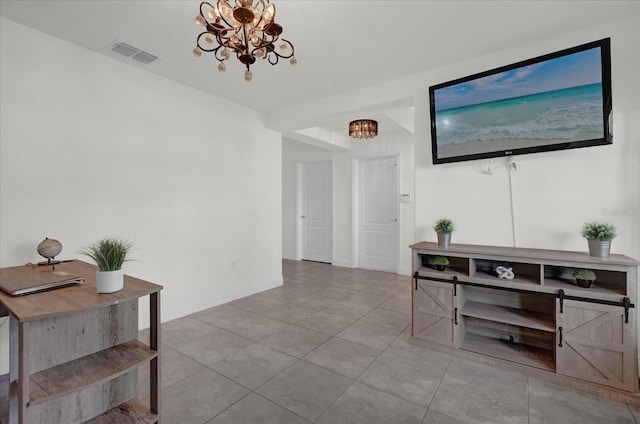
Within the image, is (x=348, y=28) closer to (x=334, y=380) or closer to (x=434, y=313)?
(x=434, y=313)

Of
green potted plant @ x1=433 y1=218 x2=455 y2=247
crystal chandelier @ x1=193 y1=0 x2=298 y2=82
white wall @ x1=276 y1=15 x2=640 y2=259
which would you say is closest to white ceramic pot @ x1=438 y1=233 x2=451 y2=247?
green potted plant @ x1=433 y1=218 x2=455 y2=247

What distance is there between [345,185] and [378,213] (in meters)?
0.92

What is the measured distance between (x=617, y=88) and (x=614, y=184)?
0.72m

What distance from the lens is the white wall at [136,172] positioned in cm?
235

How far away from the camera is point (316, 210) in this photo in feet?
22.0

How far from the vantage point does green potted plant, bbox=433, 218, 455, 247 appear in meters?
2.70

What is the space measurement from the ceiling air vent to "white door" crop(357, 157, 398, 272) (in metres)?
4.08

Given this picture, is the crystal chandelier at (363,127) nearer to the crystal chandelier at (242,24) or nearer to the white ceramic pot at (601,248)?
the crystal chandelier at (242,24)

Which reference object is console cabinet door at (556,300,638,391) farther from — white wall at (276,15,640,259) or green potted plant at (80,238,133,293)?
green potted plant at (80,238,133,293)

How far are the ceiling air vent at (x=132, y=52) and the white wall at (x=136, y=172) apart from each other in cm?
22

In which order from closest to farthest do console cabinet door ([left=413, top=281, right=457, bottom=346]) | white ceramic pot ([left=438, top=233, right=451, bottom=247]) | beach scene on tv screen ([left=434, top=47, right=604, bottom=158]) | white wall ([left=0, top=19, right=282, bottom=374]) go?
1. beach scene on tv screen ([left=434, top=47, right=604, bottom=158])
2. white wall ([left=0, top=19, right=282, bottom=374])
3. console cabinet door ([left=413, top=281, right=457, bottom=346])
4. white ceramic pot ([left=438, top=233, right=451, bottom=247])

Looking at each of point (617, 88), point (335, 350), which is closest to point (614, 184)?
A: point (617, 88)

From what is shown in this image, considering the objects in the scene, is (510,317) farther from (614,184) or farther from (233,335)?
(233,335)

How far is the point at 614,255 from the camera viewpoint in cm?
219
